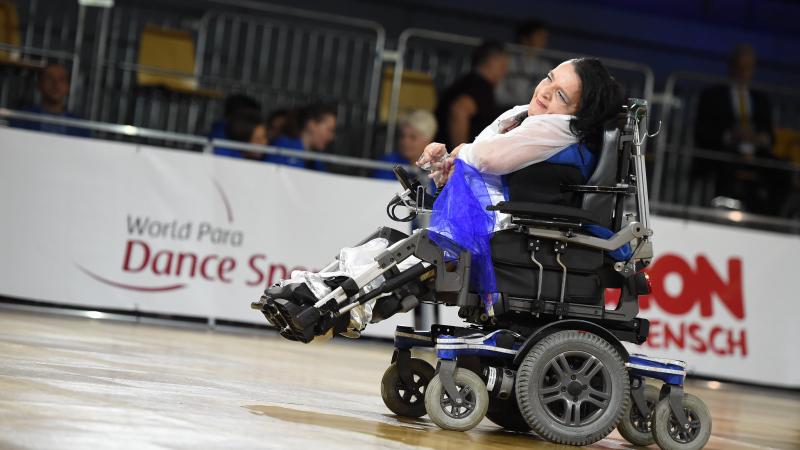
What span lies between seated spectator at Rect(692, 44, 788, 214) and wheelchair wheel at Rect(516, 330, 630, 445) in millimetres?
7983

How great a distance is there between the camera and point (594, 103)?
498 cm

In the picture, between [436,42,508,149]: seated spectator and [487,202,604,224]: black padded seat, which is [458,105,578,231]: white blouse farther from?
[436,42,508,149]: seated spectator

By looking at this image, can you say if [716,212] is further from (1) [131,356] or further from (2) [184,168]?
(1) [131,356]

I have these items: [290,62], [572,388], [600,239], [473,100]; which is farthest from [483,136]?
[290,62]

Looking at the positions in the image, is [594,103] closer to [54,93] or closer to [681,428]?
[681,428]

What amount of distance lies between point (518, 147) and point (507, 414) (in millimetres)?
1129

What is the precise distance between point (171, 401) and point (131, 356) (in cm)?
195

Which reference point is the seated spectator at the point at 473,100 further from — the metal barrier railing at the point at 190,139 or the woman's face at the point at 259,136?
the woman's face at the point at 259,136

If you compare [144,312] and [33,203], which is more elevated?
[33,203]

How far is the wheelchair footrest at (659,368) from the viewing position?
496cm

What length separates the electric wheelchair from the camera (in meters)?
4.76

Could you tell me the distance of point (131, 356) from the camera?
647 cm

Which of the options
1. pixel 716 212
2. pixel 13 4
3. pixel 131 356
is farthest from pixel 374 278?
pixel 13 4

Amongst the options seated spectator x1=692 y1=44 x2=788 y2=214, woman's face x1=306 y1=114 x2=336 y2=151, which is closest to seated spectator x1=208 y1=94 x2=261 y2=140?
woman's face x1=306 y1=114 x2=336 y2=151
